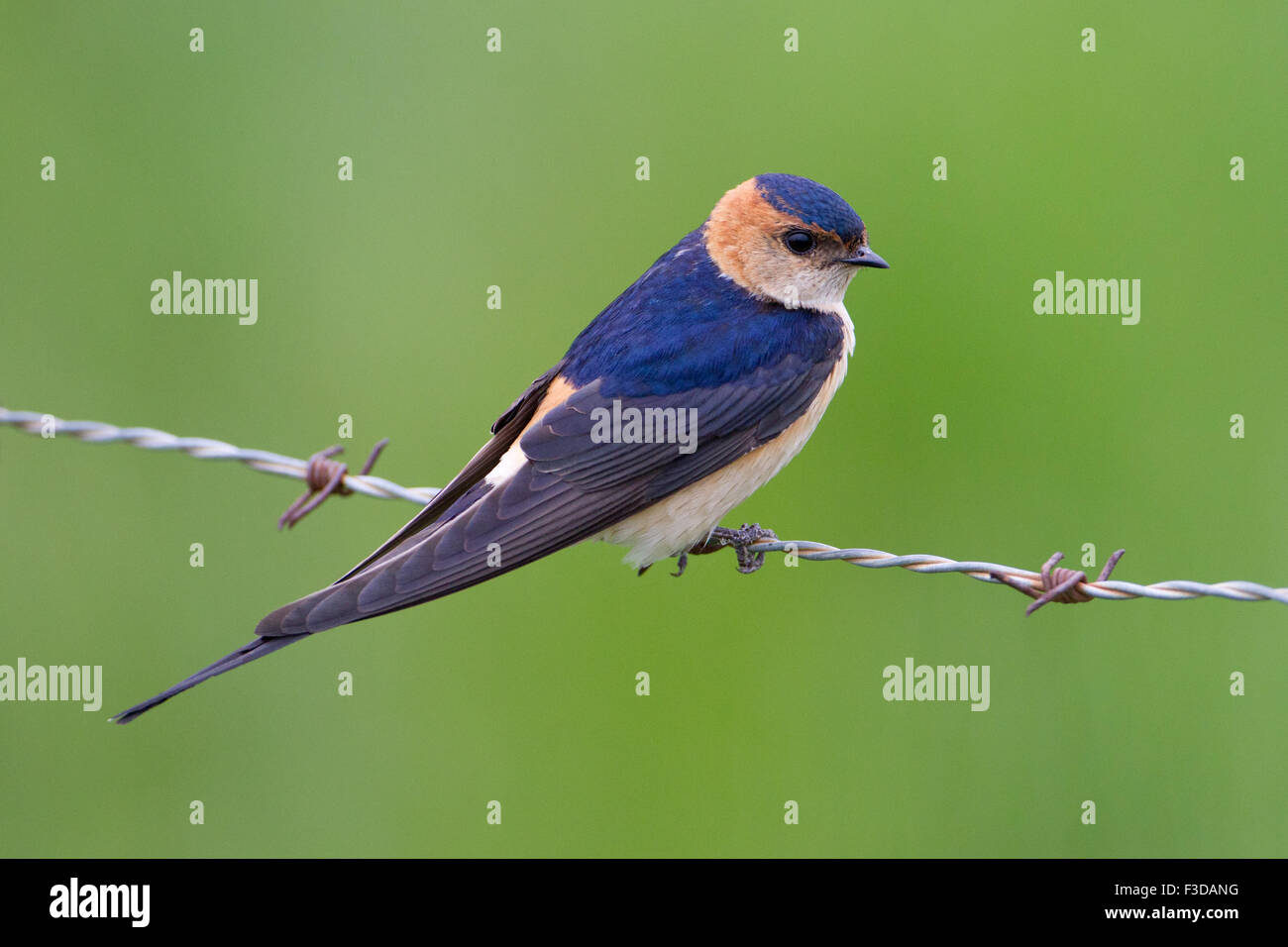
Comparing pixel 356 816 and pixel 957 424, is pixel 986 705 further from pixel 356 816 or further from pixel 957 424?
pixel 356 816

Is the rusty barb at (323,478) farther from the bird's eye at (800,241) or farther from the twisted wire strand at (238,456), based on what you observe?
the bird's eye at (800,241)

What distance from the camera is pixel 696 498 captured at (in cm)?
358

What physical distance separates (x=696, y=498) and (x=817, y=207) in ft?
2.92

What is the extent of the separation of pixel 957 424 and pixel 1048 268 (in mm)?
767

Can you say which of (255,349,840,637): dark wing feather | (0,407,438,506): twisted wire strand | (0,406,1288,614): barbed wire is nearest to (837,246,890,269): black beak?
(255,349,840,637): dark wing feather

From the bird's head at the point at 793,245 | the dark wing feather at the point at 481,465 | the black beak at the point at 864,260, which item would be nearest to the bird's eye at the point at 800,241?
the bird's head at the point at 793,245

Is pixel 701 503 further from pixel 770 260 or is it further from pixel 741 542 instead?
pixel 770 260

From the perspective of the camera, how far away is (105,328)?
5.30 m

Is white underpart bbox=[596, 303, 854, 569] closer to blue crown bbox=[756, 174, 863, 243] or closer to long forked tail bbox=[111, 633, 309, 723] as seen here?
blue crown bbox=[756, 174, 863, 243]

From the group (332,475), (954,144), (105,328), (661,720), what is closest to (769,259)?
(332,475)

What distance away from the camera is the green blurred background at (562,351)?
177 inches

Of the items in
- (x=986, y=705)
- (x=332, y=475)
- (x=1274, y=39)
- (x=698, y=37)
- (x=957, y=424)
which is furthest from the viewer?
(x=698, y=37)

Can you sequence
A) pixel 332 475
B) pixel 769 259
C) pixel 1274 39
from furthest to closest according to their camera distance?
pixel 1274 39, pixel 769 259, pixel 332 475

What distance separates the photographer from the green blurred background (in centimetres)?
450
